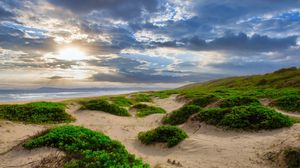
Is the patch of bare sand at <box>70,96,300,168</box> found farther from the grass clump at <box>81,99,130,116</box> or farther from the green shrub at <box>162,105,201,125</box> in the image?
the grass clump at <box>81,99,130,116</box>

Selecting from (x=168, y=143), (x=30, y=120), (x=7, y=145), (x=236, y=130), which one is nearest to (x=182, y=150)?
(x=168, y=143)

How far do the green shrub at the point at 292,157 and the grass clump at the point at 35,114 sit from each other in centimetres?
1806

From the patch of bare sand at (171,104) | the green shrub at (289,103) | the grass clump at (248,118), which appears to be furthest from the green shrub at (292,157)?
the patch of bare sand at (171,104)

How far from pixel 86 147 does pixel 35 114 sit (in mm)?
13998

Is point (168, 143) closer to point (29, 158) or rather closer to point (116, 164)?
point (116, 164)

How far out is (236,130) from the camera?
61.1ft

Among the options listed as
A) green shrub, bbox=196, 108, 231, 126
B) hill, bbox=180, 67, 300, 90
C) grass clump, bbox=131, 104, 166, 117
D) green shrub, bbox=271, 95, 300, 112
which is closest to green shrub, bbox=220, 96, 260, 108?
green shrub, bbox=271, 95, 300, 112

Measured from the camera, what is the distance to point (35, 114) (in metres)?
25.6

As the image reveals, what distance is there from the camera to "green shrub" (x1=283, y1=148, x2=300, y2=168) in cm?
1238

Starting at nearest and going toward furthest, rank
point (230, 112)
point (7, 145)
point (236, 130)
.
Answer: point (7, 145), point (236, 130), point (230, 112)

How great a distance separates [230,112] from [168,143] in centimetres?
611

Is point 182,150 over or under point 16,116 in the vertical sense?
under

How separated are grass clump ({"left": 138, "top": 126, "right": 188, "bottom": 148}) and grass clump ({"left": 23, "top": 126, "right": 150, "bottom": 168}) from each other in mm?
3414

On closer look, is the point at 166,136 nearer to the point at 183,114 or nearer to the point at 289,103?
the point at 183,114
